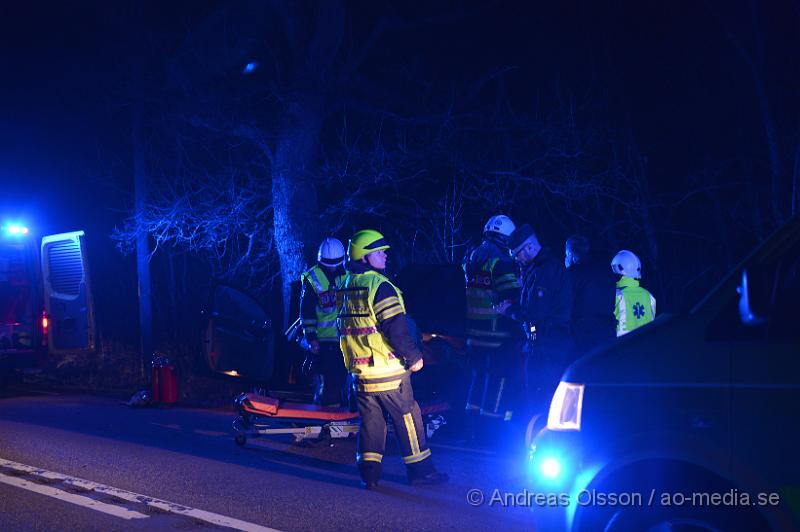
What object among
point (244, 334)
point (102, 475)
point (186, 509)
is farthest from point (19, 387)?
point (186, 509)

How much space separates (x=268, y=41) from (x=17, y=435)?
767 cm

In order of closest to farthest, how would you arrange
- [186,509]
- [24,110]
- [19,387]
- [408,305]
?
[186,509] → [408,305] → [19,387] → [24,110]

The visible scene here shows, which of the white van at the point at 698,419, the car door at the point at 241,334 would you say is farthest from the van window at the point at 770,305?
the car door at the point at 241,334

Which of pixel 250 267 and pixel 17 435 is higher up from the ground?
pixel 250 267

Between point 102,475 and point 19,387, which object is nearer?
point 102,475

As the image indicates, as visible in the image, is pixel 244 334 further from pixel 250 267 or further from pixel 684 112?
pixel 684 112

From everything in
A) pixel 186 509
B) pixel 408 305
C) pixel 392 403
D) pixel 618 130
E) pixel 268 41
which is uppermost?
pixel 268 41

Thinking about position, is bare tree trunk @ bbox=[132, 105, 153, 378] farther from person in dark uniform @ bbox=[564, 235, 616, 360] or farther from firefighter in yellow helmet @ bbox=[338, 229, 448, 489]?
person in dark uniform @ bbox=[564, 235, 616, 360]

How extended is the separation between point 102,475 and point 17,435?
2.42 meters

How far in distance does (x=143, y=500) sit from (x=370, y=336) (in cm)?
204

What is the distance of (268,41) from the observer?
1457cm

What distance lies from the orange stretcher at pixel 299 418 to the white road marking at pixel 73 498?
195 cm

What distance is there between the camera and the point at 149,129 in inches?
598

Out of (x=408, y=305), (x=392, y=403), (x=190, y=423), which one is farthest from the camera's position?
(x=190, y=423)
